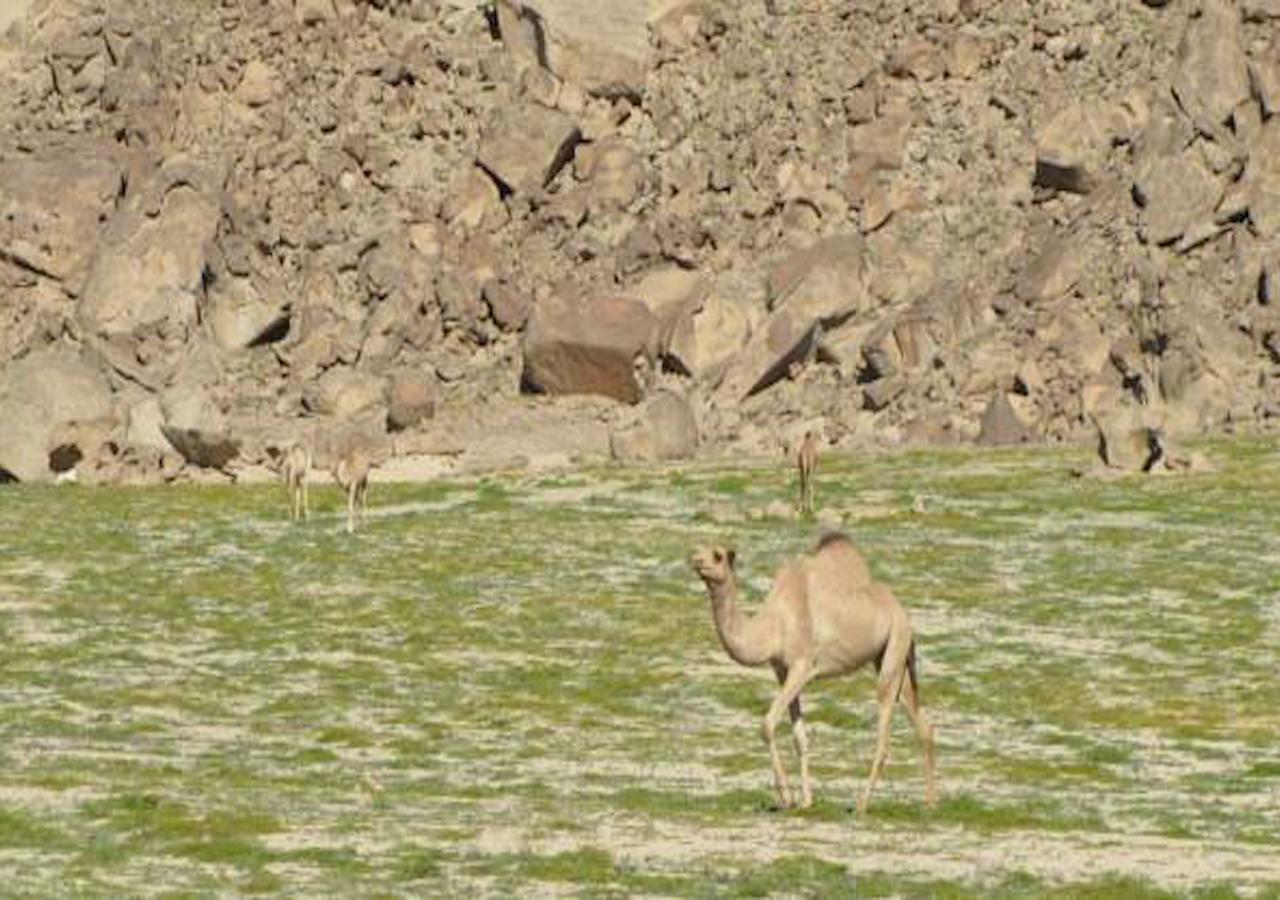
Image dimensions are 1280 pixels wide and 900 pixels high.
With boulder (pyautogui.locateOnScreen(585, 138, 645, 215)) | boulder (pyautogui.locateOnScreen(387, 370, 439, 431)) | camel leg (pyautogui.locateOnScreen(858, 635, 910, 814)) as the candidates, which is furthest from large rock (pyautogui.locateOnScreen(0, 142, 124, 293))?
camel leg (pyautogui.locateOnScreen(858, 635, 910, 814))

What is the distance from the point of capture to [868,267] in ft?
362

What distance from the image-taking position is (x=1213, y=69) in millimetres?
112688

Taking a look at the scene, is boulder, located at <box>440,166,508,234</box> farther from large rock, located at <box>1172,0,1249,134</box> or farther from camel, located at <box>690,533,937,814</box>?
camel, located at <box>690,533,937,814</box>

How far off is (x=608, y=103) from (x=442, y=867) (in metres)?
97.3

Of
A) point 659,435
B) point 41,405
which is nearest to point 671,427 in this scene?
point 659,435

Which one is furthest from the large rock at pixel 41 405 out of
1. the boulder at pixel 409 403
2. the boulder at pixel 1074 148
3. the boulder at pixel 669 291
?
the boulder at pixel 1074 148

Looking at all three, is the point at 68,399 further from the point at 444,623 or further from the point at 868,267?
the point at 444,623

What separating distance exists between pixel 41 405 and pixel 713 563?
7190cm

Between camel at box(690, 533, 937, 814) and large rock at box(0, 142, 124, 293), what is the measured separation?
3542 inches

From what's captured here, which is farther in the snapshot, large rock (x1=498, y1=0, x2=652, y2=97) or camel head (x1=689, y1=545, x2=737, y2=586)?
large rock (x1=498, y1=0, x2=652, y2=97)

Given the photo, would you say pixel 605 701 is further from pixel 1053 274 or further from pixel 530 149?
pixel 530 149

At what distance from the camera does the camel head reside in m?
27.9

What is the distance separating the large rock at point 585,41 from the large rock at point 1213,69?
76.3 ft

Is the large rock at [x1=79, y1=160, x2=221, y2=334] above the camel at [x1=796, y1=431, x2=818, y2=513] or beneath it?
above
